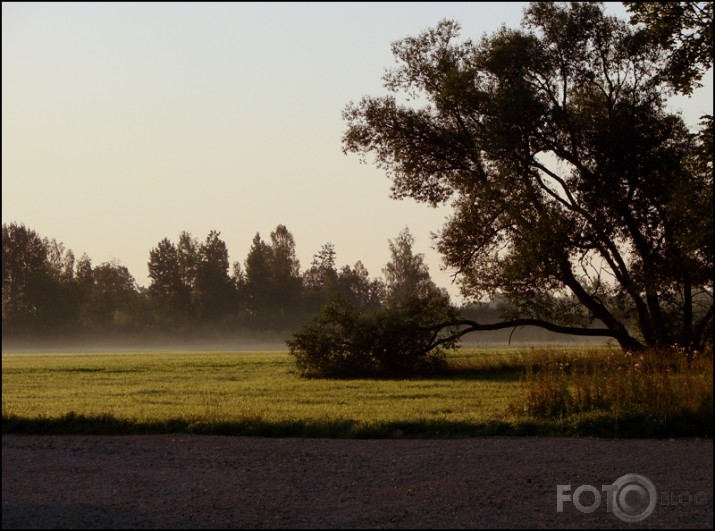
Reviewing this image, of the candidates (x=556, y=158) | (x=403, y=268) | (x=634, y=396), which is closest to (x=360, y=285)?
(x=403, y=268)

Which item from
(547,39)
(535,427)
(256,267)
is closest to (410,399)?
(535,427)

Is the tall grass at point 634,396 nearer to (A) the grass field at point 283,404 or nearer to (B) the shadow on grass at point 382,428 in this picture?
(B) the shadow on grass at point 382,428

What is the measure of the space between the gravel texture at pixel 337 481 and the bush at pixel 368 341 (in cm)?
1573

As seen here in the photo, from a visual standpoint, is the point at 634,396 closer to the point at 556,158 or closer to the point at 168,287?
the point at 556,158

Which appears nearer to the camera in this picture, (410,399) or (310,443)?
(310,443)

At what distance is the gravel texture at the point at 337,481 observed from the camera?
8.95 m

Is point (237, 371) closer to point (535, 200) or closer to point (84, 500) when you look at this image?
point (535, 200)

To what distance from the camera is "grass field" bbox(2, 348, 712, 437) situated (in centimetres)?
1491

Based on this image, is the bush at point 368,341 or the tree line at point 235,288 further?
the tree line at point 235,288

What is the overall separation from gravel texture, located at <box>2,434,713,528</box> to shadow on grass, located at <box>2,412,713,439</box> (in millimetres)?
802

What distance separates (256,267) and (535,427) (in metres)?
69.6

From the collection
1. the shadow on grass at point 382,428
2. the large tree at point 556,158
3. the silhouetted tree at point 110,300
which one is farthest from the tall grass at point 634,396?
the silhouetted tree at point 110,300

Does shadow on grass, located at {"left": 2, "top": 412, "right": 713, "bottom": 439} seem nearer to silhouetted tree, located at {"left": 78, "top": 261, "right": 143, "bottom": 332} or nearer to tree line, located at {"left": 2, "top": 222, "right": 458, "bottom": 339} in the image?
silhouetted tree, located at {"left": 78, "top": 261, "right": 143, "bottom": 332}

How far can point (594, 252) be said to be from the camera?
30266mm
